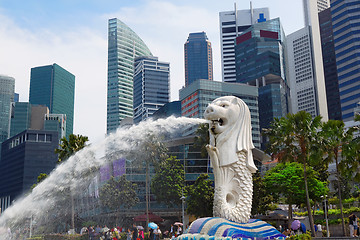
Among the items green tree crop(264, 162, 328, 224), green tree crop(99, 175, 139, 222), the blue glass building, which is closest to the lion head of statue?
green tree crop(99, 175, 139, 222)

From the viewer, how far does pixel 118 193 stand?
147 feet

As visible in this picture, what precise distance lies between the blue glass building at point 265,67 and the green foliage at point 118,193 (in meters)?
108

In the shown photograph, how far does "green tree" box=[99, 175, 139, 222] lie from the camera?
38875mm

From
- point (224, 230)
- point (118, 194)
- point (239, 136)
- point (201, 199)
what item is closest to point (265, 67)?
point (201, 199)

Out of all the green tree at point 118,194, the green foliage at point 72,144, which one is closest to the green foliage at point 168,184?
the green tree at point 118,194

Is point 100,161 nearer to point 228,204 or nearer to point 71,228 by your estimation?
point 71,228

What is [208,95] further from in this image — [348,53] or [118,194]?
[118,194]

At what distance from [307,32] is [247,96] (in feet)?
271

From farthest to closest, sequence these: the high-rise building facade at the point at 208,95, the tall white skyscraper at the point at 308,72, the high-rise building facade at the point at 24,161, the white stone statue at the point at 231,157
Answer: the tall white skyscraper at the point at 308,72, the high-rise building facade at the point at 24,161, the high-rise building facade at the point at 208,95, the white stone statue at the point at 231,157

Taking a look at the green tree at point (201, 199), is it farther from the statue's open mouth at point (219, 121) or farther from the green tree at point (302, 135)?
the statue's open mouth at point (219, 121)

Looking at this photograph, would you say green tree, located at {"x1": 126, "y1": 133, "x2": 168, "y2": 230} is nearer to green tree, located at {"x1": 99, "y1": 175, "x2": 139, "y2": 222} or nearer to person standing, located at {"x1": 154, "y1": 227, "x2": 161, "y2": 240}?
green tree, located at {"x1": 99, "y1": 175, "x2": 139, "y2": 222}

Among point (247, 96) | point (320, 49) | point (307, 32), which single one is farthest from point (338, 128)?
point (307, 32)

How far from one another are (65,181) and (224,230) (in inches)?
432

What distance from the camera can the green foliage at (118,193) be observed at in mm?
38875
